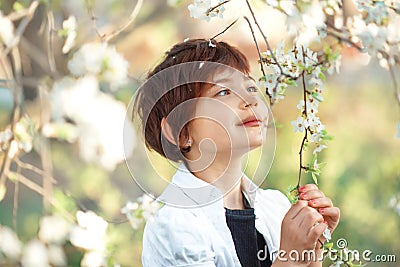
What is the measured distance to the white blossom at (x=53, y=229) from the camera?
5.62ft

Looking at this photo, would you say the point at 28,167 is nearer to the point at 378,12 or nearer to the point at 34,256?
the point at 34,256

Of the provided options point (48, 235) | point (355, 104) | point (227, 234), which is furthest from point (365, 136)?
point (48, 235)

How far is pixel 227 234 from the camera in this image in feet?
4.22

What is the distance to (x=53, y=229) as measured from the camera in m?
1.74

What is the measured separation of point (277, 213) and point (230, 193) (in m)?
0.14

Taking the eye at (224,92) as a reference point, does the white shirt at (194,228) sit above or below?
below

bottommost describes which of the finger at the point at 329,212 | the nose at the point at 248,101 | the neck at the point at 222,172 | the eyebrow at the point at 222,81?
the finger at the point at 329,212

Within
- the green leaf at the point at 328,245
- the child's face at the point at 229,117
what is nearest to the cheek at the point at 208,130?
the child's face at the point at 229,117

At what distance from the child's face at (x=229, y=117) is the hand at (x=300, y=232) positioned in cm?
16

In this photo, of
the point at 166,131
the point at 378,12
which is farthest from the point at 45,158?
the point at 378,12

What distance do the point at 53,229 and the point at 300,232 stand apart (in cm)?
77

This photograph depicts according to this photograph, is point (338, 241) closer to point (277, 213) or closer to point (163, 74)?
point (277, 213)

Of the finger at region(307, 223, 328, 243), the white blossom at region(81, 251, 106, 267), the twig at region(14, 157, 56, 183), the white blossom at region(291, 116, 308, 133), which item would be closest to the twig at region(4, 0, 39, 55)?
the twig at region(14, 157, 56, 183)

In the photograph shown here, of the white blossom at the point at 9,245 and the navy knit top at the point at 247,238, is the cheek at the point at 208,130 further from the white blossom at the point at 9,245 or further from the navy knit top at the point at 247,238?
the white blossom at the point at 9,245
